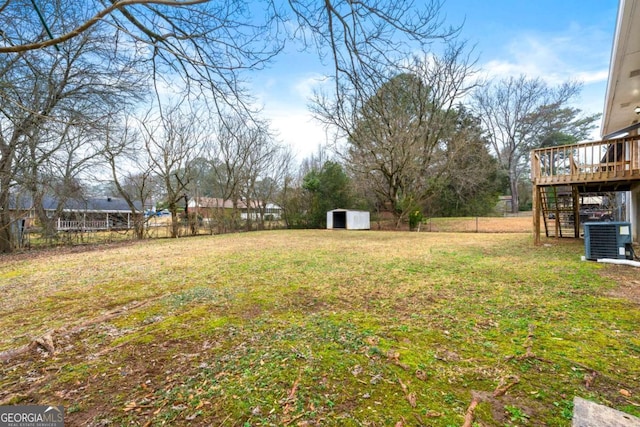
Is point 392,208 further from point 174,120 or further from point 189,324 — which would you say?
point 189,324

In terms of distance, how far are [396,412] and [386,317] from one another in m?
1.39

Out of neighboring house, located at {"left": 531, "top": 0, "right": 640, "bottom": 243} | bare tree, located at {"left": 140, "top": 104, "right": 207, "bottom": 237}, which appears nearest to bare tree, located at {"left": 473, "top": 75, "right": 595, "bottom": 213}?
neighboring house, located at {"left": 531, "top": 0, "right": 640, "bottom": 243}

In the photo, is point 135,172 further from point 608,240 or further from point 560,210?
point 560,210

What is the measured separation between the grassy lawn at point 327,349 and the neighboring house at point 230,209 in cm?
1220

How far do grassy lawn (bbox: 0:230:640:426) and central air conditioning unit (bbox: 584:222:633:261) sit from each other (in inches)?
42.0

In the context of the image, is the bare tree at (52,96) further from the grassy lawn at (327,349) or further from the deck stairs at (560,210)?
the deck stairs at (560,210)

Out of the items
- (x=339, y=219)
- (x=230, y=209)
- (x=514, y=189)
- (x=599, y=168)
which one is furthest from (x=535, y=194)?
(x=514, y=189)

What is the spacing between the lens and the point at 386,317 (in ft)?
9.34

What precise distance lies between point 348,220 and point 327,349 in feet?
50.1

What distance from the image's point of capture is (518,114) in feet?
80.5

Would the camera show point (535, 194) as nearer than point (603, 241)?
No

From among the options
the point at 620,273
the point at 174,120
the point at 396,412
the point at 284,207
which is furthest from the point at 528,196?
the point at 396,412

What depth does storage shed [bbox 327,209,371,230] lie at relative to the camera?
1734 cm

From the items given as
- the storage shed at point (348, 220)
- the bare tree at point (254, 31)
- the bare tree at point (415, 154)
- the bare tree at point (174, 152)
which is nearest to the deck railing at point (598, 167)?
the bare tree at point (415, 154)
